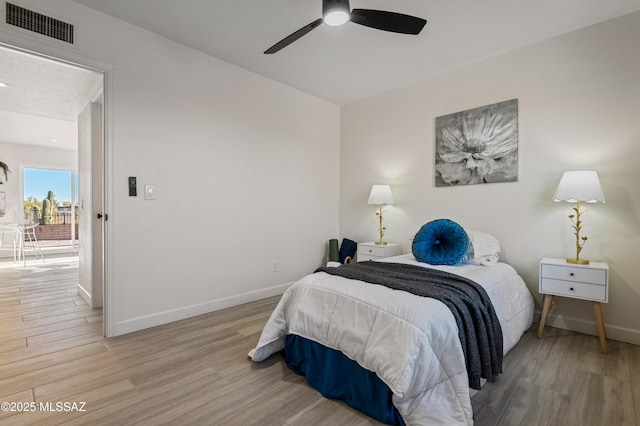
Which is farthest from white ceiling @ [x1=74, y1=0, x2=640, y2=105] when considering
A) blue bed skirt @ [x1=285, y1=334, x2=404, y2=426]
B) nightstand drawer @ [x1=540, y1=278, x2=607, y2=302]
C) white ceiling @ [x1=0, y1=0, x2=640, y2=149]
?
blue bed skirt @ [x1=285, y1=334, x2=404, y2=426]

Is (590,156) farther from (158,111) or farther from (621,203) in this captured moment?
(158,111)

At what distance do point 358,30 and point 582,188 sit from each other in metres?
2.20

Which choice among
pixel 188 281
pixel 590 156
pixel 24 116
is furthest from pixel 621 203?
pixel 24 116

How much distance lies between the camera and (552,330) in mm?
2639

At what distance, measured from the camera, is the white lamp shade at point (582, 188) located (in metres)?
2.27

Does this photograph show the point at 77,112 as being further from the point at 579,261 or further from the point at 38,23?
the point at 579,261

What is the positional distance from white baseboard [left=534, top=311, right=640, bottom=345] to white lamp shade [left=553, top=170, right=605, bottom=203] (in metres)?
1.06

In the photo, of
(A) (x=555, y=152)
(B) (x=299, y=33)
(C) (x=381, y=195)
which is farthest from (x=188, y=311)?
(A) (x=555, y=152)

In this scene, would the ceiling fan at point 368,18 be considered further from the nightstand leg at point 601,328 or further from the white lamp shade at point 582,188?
the nightstand leg at point 601,328

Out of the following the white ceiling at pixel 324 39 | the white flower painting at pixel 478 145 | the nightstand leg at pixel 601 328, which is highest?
the white ceiling at pixel 324 39

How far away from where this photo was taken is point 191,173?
2.92 metres

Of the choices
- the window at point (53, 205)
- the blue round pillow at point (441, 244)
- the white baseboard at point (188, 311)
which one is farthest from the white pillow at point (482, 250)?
the window at point (53, 205)

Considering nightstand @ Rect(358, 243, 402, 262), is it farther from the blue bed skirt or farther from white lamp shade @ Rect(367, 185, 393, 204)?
the blue bed skirt

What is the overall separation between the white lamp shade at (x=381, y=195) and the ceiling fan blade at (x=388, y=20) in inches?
76.5
